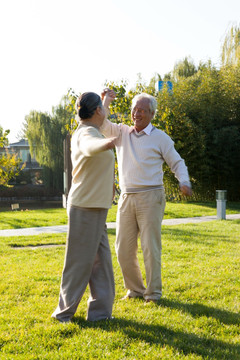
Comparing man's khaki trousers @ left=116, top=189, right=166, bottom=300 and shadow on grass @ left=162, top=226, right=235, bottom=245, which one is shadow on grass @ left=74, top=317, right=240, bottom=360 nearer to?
man's khaki trousers @ left=116, top=189, right=166, bottom=300

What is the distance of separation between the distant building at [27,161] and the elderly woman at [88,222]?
36.5 meters

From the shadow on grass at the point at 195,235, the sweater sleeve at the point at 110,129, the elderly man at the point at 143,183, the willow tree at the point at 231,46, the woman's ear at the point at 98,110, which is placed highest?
the willow tree at the point at 231,46

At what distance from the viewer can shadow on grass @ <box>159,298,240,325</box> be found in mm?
3445

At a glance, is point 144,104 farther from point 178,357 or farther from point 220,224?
point 220,224

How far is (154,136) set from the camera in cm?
380

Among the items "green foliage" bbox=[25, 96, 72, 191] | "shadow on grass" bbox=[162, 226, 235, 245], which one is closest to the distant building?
"green foliage" bbox=[25, 96, 72, 191]

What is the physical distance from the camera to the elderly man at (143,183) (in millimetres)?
3750

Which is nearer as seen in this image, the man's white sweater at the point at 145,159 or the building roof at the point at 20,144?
the man's white sweater at the point at 145,159

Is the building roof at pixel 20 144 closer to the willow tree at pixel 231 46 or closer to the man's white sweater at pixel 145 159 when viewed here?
the willow tree at pixel 231 46

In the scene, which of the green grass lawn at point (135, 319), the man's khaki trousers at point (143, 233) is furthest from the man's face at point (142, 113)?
the green grass lawn at point (135, 319)

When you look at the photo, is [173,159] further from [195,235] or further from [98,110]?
[195,235]

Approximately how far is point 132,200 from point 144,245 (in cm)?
42

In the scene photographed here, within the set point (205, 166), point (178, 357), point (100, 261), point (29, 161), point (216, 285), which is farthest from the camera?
point (29, 161)

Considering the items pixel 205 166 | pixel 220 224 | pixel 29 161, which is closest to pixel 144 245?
pixel 220 224
